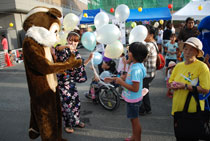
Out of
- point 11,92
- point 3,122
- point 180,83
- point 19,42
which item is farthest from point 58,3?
point 180,83

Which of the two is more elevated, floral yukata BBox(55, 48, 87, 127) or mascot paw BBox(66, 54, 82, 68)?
mascot paw BBox(66, 54, 82, 68)

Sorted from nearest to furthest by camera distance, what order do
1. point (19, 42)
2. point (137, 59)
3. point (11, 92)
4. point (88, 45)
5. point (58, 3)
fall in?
1. point (137, 59)
2. point (88, 45)
3. point (11, 92)
4. point (19, 42)
5. point (58, 3)

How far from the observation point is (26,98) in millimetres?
4484

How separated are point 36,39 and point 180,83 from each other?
1.69 meters

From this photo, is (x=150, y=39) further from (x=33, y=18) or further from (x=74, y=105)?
(x=33, y=18)

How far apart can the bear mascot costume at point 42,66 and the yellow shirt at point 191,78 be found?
1.29 m

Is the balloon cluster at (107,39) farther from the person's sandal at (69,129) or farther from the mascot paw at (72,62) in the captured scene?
the person's sandal at (69,129)

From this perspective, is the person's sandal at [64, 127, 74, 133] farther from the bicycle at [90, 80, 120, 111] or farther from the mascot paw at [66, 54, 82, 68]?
the mascot paw at [66, 54, 82, 68]

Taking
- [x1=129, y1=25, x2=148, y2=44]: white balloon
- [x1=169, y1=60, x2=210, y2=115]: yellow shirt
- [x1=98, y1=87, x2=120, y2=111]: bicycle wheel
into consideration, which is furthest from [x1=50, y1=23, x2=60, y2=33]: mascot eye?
[x1=98, y1=87, x2=120, y2=111]: bicycle wheel

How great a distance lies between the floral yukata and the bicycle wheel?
90 cm

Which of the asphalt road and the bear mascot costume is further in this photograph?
the asphalt road

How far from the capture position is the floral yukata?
2475mm

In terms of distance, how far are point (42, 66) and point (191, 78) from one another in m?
1.67

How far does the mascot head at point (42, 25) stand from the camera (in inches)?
69.3
